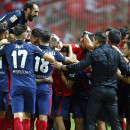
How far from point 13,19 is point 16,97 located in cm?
203

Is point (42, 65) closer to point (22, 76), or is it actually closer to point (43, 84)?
point (43, 84)

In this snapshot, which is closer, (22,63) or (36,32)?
(22,63)

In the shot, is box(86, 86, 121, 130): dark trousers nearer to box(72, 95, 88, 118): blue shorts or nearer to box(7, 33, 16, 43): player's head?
box(72, 95, 88, 118): blue shorts

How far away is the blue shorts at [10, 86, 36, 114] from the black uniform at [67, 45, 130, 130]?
2.70ft

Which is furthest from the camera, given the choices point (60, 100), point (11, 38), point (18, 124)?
point (60, 100)

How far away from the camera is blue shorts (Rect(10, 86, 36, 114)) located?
5.60 meters

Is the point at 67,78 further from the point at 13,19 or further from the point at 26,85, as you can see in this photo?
the point at 13,19

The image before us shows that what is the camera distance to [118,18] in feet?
41.3

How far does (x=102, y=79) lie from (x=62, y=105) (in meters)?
1.12

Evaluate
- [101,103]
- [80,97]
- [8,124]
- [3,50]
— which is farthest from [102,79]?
[8,124]

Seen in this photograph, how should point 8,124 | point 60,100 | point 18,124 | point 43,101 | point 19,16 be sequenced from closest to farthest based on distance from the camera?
1. point 18,124
2. point 43,101
3. point 60,100
4. point 8,124
5. point 19,16

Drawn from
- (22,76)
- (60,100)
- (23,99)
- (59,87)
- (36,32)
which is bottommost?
(60,100)

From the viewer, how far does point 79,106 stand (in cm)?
646

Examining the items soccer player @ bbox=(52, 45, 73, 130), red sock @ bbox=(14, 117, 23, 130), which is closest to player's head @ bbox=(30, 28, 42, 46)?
soccer player @ bbox=(52, 45, 73, 130)
